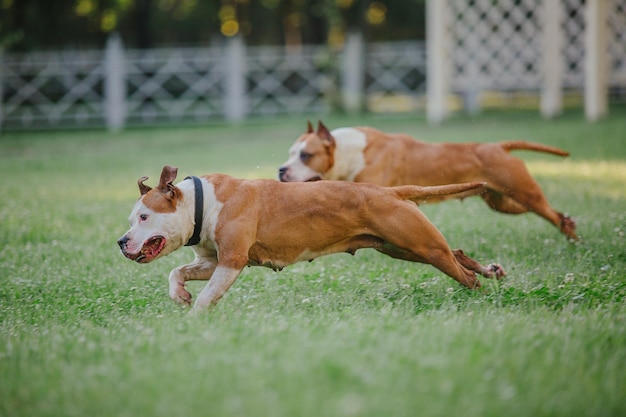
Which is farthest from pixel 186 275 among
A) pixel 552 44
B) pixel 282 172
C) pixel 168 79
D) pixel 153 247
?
pixel 168 79

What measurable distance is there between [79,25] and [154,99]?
15.5m

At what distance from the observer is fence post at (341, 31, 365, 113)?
28.7m

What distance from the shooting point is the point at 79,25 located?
42031 mm

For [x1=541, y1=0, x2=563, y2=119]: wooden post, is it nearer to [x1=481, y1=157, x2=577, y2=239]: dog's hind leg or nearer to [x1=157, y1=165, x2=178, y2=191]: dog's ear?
[x1=481, y1=157, x2=577, y2=239]: dog's hind leg

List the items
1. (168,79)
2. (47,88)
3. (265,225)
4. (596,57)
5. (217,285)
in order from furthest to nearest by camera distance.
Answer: (168,79), (47,88), (596,57), (265,225), (217,285)

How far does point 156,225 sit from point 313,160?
8.92ft

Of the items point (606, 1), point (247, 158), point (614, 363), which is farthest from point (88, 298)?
point (606, 1)

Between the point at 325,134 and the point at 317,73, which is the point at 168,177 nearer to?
the point at 325,134

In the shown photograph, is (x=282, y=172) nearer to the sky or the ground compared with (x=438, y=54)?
nearer to the ground

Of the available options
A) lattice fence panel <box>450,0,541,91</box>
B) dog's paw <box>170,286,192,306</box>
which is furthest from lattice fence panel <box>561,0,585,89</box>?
dog's paw <box>170,286,192,306</box>

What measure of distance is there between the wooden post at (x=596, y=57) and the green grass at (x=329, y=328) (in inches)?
388

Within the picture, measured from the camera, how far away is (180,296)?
567 centimetres

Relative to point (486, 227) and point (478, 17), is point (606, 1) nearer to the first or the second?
point (478, 17)

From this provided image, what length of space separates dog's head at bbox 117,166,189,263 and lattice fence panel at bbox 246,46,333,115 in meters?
23.4
